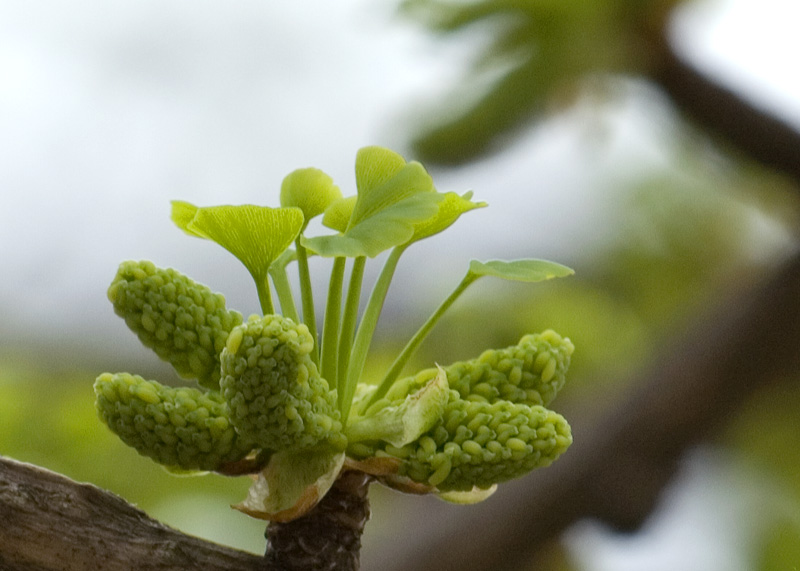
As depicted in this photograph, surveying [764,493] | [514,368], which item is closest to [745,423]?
[764,493]

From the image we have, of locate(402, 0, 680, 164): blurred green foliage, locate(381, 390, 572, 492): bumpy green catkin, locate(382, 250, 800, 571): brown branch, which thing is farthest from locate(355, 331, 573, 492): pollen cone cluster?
locate(402, 0, 680, 164): blurred green foliage

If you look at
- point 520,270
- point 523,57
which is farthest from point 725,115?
point 520,270

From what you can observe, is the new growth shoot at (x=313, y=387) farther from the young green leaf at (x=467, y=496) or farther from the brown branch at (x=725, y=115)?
the brown branch at (x=725, y=115)

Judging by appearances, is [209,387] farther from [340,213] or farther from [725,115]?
[725,115]

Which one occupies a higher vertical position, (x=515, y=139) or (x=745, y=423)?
(x=515, y=139)

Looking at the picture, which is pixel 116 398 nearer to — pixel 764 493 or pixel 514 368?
pixel 514 368

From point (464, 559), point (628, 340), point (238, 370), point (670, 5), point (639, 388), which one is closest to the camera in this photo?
point (238, 370)

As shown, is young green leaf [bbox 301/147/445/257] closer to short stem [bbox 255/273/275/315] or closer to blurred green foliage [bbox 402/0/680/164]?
short stem [bbox 255/273/275/315]
